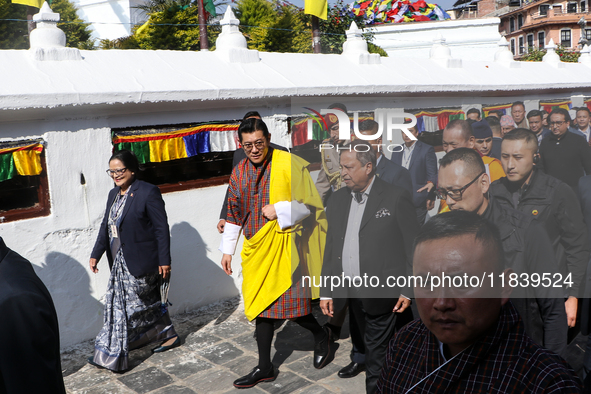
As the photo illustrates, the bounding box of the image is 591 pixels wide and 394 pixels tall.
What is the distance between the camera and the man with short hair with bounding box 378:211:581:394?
1.37 meters

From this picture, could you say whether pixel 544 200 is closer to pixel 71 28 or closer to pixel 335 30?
pixel 335 30

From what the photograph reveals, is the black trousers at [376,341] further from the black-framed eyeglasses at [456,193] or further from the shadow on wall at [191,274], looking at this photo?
the shadow on wall at [191,274]

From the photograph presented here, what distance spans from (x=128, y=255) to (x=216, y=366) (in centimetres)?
107

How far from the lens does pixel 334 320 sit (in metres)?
4.16

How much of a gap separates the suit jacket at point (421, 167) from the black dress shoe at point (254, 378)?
1.81 metres

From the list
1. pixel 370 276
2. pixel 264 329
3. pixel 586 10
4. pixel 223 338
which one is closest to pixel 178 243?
pixel 223 338

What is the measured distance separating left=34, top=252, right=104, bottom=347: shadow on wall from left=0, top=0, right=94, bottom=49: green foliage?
13644 mm

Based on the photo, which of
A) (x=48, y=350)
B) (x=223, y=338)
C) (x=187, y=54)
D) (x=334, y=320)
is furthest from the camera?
(x=187, y=54)

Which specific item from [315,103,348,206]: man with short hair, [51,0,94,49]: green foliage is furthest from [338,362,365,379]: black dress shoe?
[51,0,94,49]: green foliage

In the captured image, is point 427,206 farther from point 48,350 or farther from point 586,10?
point 586,10

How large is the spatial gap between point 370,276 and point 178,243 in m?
2.65

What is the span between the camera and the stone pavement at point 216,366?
377 cm

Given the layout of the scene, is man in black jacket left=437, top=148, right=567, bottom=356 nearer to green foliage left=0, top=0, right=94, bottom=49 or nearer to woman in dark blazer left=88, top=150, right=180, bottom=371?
woman in dark blazer left=88, top=150, right=180, bottom=371

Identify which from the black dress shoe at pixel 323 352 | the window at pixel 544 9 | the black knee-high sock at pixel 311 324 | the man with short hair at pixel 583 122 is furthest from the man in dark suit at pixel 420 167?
the window at pixel 544 9
